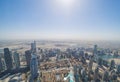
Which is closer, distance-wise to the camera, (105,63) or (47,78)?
(47,78)

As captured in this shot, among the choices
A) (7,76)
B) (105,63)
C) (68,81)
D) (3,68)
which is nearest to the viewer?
(68,81)

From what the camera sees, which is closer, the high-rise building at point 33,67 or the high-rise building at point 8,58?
the high-rise building at point 33,67

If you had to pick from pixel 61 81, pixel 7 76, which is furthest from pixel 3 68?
pixel 61 81

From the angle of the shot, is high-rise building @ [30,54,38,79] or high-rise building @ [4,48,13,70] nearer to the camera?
high-rise building @ [30,54,38,79]

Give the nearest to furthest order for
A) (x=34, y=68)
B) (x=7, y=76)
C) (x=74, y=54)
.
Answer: (x=34, y=68), (x=7, y=76), (x=74, y=54)

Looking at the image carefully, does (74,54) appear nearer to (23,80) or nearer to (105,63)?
(105,63)

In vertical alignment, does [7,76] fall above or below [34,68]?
below

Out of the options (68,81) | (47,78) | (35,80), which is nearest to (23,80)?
(35,80)

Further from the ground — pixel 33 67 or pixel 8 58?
pixel 8 58

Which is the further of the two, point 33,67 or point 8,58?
point 8,58
